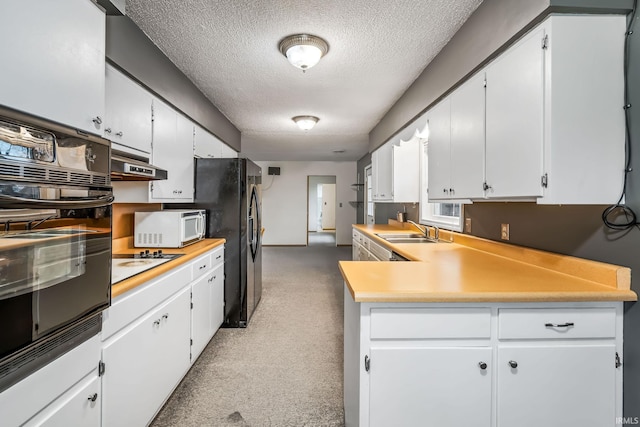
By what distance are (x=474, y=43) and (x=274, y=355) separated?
2.73m

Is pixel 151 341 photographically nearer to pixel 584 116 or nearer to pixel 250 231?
pixel 250 231

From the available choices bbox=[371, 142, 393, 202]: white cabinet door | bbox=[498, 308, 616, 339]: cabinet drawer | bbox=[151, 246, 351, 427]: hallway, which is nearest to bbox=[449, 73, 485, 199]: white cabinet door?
bbox=[498, 308, 616, 339]: cabinet drawer

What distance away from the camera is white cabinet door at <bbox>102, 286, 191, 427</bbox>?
1360mm

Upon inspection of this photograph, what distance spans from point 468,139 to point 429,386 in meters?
1.38

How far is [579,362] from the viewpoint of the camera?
127cm

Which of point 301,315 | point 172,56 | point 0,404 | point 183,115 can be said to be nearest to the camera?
point 0,404

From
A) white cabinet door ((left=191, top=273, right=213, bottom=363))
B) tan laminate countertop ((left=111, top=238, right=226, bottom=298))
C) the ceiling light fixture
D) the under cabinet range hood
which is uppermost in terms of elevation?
the ceiling light fixture

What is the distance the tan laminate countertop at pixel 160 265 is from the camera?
4.67 feet

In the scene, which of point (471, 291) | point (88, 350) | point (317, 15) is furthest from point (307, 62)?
point (88, 350)

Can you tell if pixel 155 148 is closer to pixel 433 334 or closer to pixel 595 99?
pixel 433 334

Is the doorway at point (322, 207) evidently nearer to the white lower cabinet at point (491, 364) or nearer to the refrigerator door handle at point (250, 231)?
the refrigerator door handle at point (250, 231)

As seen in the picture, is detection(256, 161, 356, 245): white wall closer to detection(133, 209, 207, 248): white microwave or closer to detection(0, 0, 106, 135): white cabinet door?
detection(133, 209, 207, 248): white microwave

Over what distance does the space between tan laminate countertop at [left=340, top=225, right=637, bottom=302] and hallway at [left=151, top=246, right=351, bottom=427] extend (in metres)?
0.98

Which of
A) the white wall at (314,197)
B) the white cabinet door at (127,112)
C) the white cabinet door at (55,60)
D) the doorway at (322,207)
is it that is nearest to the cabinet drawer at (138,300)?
the white cabinet door at (55,60)
